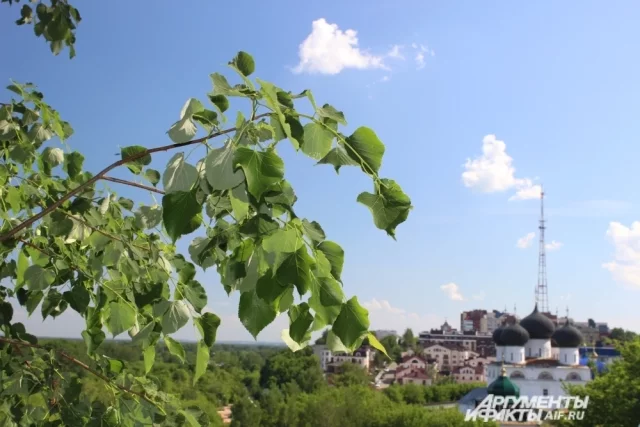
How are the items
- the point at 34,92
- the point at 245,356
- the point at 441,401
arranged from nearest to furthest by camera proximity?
1. the point at 34,92
2. the point at 441,401
3. the point at 245,356

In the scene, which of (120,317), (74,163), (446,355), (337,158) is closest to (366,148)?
(337,158)

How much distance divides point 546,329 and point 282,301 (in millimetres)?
23808

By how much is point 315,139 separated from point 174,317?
0.38 meters

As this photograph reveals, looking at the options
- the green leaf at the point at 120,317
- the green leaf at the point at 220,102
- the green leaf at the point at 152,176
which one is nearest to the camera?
the green leaf at the point at 220,102

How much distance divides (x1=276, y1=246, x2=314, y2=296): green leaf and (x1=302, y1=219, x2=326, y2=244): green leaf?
0.16 ft

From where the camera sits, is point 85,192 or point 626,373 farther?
point 626,373

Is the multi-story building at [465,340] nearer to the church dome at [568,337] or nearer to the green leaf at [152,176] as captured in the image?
the church dome at [568,337]

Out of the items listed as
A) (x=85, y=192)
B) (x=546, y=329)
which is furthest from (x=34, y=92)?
(x=546, y=329)

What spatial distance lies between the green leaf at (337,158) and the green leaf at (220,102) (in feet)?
0.43

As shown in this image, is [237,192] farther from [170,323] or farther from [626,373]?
[626,373]

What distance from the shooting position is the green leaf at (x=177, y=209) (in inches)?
27.7

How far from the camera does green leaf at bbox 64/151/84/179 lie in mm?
1315

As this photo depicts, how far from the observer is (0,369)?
1.27 metres

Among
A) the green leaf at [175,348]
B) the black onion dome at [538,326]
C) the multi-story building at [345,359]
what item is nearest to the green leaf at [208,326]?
the green leaf at [175,348]
